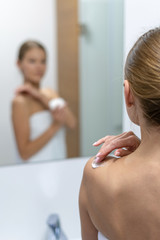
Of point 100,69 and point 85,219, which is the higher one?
point 100,69

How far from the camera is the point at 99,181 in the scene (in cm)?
69

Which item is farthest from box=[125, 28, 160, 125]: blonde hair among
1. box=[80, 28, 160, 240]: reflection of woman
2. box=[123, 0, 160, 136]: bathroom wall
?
box=[123, 0, 160, 136]: bathroom wall

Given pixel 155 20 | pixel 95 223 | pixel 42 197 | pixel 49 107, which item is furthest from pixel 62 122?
pixel 95 223

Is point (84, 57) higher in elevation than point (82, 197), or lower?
higher

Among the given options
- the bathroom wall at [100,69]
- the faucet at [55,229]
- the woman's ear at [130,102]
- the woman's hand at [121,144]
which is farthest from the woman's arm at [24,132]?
the woman's ear at [130,102]

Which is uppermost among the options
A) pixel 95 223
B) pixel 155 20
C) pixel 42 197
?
pixel 155 20

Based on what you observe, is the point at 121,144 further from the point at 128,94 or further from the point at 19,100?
the point at 19,100

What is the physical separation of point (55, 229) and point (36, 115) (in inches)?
18.4

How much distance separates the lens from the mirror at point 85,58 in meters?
1.16

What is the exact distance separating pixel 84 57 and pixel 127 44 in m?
0.18

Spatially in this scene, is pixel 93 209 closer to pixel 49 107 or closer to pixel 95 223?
pixel 95 223

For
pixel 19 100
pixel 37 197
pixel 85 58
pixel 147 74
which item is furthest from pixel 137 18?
pixel 37 197

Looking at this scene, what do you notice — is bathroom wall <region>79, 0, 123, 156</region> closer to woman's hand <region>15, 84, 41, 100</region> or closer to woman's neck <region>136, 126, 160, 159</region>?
woman's hand <region>15, 84, 41, 100</region>

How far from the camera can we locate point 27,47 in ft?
3.96
